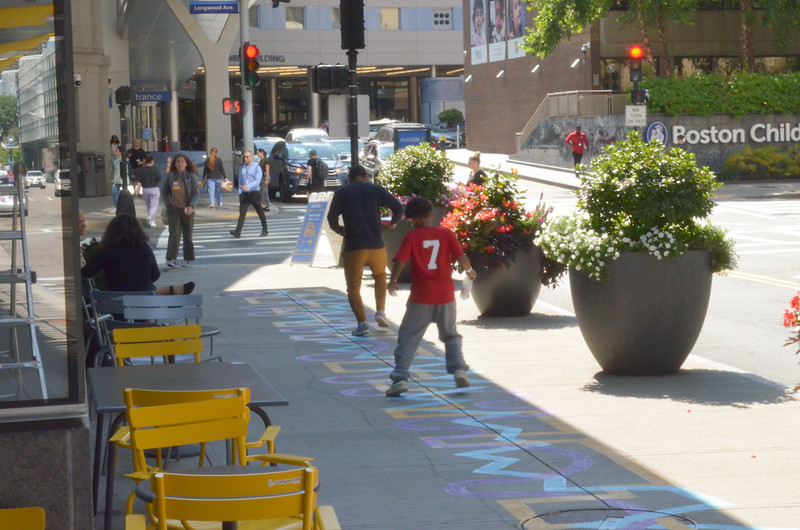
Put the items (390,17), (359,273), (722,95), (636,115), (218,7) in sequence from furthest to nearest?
1. (390,17)
2. (722,95)
3. (636,115)
4. (218,7)
5. (359,273)

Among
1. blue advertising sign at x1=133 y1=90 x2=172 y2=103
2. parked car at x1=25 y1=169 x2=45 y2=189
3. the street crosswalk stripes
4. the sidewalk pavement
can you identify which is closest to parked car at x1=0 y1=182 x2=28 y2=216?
parked car at x1=25 y1=169 x2=45 y2=189

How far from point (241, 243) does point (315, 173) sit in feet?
34.6

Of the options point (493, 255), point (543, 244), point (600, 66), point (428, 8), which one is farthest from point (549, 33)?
point (428, 8)

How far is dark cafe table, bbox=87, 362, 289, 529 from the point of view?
20.7 feet

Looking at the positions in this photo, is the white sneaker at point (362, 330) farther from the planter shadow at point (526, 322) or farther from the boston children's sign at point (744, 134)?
the boston children's sign at point (744, 134)

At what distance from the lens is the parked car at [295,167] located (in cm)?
3728

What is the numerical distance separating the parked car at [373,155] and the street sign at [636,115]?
7.78 m

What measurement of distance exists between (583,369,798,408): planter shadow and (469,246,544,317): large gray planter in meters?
3.45

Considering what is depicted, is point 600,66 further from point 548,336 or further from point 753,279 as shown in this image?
point 548,336

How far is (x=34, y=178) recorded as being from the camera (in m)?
11.6

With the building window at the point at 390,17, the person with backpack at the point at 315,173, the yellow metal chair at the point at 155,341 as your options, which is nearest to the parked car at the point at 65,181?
the yellow metal chair at the point at 155,341

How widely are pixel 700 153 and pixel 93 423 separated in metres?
36.4

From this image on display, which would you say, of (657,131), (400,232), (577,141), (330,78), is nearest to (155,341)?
(330,78)

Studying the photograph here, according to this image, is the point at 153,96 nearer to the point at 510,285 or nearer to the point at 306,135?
the point at 306,135
